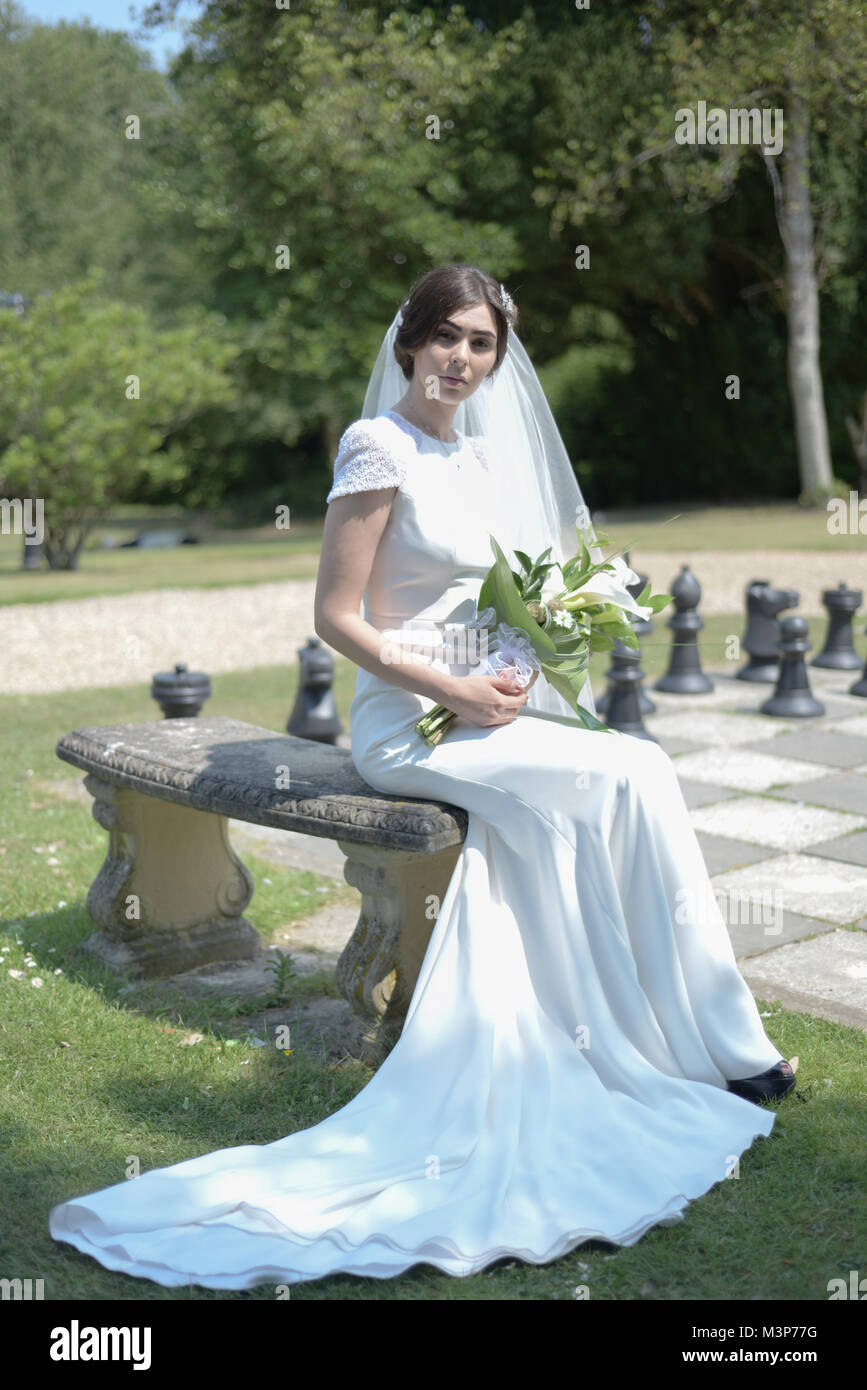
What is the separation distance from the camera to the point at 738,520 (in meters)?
20.1

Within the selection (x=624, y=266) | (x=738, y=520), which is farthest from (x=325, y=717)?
(x=624, y=266)

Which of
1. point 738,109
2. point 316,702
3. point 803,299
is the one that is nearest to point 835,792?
point 316,702

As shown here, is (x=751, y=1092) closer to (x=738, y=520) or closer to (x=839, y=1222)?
(x=839, y=1222)

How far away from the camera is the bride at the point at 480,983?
257 cm

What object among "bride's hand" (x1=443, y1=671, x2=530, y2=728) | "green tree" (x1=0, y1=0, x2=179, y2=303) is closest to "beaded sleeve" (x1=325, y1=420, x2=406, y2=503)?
"bride's hand" (x1=443, y1=671, x2=530, y2=728)

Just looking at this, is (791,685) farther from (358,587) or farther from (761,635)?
(358,587)

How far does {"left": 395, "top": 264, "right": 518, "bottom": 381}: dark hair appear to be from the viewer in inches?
130

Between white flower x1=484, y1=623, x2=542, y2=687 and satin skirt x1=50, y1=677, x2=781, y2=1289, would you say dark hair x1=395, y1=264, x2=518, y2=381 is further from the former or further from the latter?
satin skirt x1=50, y1=677, x2=781, y2=1289

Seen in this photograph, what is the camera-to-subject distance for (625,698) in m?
6.92

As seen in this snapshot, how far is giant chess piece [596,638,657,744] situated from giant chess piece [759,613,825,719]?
0.96 metres

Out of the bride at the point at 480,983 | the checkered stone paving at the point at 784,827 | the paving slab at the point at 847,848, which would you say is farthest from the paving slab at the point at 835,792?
the bride at the point at 480,983

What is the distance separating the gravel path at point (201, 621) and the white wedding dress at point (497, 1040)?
619 centimetres

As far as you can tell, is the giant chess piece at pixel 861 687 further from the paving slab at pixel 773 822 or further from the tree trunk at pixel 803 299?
the tree trunk at pixel 803 299
